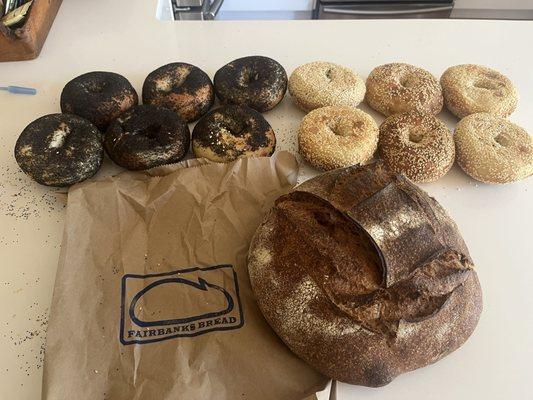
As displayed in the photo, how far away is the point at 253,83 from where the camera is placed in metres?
1.35

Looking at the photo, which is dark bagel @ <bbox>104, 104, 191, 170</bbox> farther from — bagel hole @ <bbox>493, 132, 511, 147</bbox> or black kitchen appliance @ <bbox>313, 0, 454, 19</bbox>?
black kitchen appliance @ <bbox>313, 0, 454, 19</bbox>

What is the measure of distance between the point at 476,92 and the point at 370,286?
82cm

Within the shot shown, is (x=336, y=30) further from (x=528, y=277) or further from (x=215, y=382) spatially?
(x=215, y=382)

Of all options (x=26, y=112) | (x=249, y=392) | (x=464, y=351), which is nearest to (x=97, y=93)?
(x=26, y=112)

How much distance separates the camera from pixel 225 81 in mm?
1346

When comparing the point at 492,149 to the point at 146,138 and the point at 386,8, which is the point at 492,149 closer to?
the point at 146,138

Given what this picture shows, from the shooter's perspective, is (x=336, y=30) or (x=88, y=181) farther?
(x=336, y=30)

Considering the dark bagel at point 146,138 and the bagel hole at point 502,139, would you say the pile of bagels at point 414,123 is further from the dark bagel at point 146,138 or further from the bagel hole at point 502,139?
the dark bagel at point 146,138

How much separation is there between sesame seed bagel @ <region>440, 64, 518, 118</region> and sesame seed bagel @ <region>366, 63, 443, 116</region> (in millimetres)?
41

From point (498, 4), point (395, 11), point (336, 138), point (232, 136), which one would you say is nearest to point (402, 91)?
point (336, 138)

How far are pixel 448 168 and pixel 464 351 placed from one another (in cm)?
49

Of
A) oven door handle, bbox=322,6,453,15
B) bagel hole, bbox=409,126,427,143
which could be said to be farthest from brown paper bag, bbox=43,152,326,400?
oven door handle, bbox=322,6,453,15

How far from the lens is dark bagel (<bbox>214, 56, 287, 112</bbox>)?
4.35 feet

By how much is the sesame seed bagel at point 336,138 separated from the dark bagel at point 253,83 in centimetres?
15
